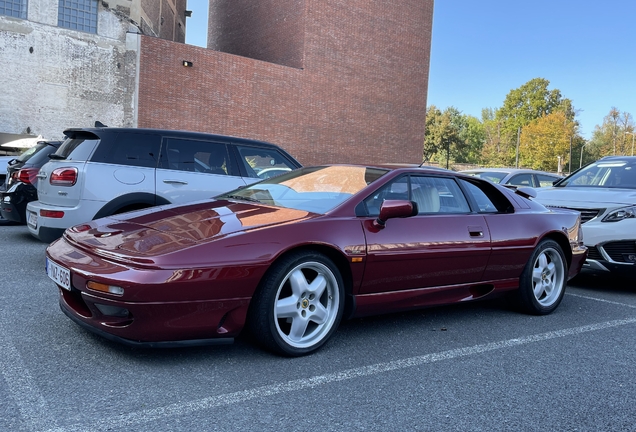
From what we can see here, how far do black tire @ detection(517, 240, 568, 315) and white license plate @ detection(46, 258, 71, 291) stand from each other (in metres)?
3.74

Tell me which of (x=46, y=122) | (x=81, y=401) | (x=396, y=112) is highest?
(x=396, y=112)

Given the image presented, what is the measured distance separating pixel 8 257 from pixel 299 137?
2405 cm

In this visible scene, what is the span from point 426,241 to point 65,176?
390 centimetres

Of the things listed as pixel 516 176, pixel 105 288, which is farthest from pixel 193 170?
pixel 516 176

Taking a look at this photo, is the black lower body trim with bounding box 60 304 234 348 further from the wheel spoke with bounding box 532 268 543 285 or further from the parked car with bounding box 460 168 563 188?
the parked car with bounding box 460 168 563 188

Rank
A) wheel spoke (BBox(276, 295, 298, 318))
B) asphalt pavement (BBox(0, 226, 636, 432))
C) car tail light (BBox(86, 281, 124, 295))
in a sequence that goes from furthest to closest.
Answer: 1. wheel spoke (BBox(276, 295, 298, 318))
2. car tail light (BBox(86, 281, 124, 295))
3. asphalt pavement (BBox(0, 226, 636, 432))

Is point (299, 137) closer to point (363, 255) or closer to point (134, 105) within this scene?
point (134, 105)

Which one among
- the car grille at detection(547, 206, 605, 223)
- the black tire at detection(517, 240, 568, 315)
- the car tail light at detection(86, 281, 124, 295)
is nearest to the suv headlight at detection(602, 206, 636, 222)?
the car grille at detection(547, 206, 605, 223)

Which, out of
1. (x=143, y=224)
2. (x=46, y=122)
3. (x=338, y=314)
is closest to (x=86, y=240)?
(x=143, y=224)

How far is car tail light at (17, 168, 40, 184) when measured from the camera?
796cm

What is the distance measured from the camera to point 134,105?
24594 millimetres

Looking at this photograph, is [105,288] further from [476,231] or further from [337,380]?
[476,231]

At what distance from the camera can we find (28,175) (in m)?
7.97

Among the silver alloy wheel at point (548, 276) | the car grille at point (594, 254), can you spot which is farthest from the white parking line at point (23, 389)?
the car grille at point (594, 254)
